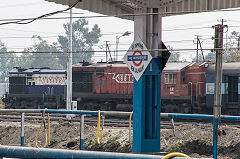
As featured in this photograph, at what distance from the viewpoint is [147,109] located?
9.34 meters

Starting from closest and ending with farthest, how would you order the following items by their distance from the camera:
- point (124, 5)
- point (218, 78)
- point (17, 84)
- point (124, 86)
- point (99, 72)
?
point (218, 78) → point (124, 5) → point (124, 86) → point (99, 72) → point (17, 84)

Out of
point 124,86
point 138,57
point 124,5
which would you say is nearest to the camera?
point 138,57

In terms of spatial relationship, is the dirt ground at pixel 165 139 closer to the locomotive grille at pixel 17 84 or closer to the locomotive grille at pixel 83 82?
the locomotive grille at pixel 83 82

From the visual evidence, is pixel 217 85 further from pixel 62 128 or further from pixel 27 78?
pixel 27 78

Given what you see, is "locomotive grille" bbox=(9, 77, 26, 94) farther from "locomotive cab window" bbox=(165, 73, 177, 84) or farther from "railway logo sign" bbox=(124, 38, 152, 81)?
"railway logo sign" bbox=(124, 38, 152, 81)

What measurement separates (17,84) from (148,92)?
28.7 meters

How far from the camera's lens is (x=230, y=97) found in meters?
26.1

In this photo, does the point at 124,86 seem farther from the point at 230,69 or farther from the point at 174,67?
the point at 230,69

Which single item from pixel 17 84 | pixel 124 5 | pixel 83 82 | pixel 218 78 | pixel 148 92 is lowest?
pixel 17 84

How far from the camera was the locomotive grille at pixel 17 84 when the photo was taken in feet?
119

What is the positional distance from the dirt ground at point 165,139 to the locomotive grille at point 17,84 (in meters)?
15.3

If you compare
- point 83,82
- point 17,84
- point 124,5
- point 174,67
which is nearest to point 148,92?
point 124,5

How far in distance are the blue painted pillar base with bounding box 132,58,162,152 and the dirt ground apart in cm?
242

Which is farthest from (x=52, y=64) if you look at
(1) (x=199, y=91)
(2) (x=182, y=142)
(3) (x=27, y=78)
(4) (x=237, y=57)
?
(2) (x=182, y=142)
